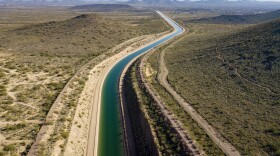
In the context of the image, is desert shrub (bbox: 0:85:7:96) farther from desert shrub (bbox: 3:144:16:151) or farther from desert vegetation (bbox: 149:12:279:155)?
desert vegetation (bbox: 149:12:279:155)

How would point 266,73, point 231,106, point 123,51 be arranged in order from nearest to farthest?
1. point 231,106
2. point 266,73
3. point 123,51

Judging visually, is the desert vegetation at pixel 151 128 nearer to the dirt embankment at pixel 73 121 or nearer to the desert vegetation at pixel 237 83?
the desert vegetation at pixel 237 83

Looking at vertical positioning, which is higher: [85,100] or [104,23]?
[104,23]

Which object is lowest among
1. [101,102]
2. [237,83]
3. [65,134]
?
[101,102]

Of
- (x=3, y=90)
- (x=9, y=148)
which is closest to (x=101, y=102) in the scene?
(x=3, y=90)

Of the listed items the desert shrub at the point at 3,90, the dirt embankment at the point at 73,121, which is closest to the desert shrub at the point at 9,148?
the dirt embankment at the point at 73,121

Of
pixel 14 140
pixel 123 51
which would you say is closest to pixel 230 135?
pixel 14 140

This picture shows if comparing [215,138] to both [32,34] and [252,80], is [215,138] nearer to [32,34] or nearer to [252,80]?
[252,80]

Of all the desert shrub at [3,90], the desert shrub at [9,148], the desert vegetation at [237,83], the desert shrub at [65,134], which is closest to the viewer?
the desert shrub at [9,148]

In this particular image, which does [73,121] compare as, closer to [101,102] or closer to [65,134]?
[65,134]

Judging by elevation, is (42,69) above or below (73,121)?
above

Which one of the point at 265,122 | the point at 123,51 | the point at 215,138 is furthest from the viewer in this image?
the point at 123,51
